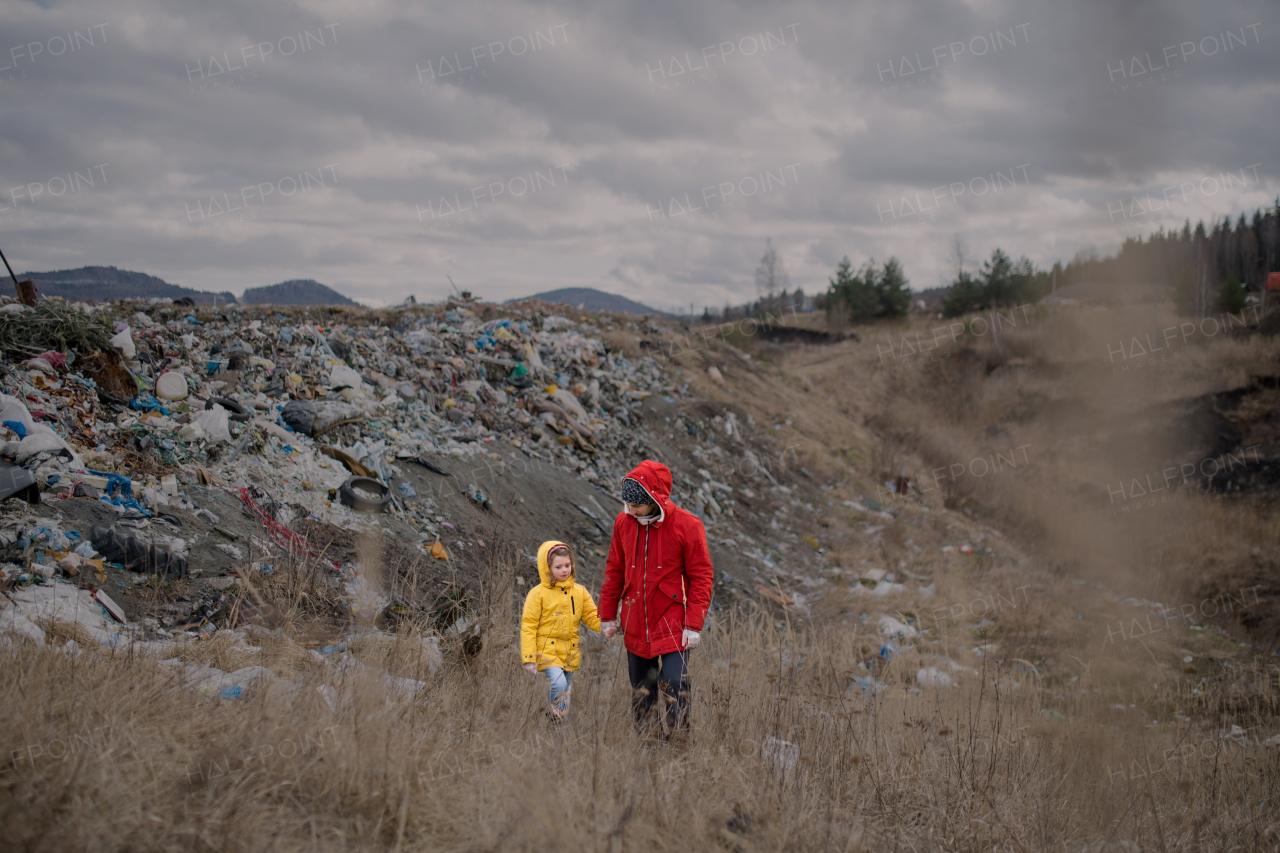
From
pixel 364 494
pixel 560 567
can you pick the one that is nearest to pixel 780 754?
pixel 560 567

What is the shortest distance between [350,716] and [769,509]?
25.6 ft

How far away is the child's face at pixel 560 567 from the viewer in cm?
278

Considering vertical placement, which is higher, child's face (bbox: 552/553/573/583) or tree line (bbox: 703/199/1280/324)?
tree line (bbox: 703/199/1280/324)

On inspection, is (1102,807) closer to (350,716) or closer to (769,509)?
(350,716)

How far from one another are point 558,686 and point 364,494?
2.72 metres

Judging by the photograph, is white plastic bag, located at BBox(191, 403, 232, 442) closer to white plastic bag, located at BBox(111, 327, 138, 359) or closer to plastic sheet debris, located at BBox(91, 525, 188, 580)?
white plastic bag, located at BBox(111, 327, 138, 359)

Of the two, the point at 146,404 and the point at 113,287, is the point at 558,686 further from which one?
the point at 113,287

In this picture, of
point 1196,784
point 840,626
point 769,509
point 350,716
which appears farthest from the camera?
point 769,509

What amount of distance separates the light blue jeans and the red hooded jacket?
0.34 metres

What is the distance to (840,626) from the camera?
19.5ft

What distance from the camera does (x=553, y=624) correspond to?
2.79m

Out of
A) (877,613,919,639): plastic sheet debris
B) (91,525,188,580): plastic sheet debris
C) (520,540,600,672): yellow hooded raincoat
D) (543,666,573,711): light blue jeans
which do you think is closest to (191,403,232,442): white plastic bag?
(91,525,188,580): plastic sheet debris

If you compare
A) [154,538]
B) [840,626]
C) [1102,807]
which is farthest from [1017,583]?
[154,538]

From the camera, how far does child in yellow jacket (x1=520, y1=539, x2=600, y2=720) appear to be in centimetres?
275
